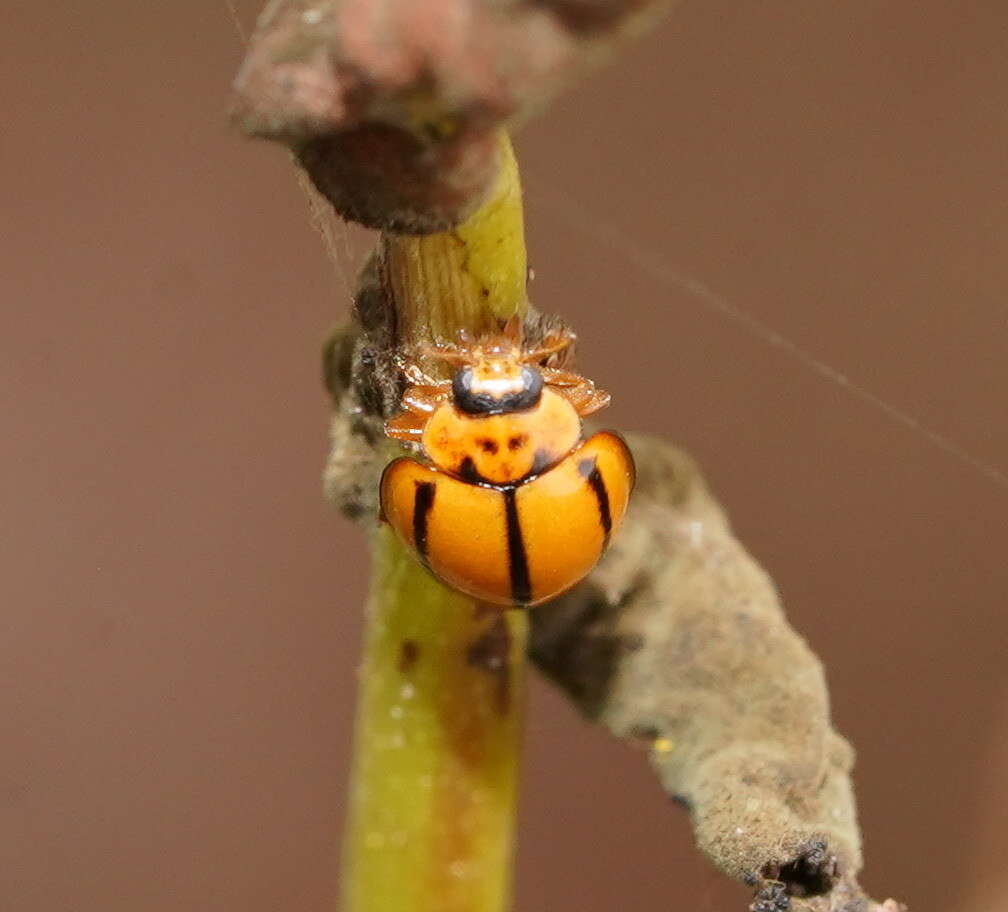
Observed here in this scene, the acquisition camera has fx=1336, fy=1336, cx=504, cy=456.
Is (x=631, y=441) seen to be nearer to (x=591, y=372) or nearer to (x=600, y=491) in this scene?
(x=600, y=491)

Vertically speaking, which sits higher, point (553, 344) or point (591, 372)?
point (591, 372)

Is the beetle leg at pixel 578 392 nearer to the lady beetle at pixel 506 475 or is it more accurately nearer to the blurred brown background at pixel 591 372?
the lady beetle at pixel 506 475

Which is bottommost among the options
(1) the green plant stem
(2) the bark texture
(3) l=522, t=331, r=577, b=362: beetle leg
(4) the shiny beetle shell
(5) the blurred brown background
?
(1) the green plant stem

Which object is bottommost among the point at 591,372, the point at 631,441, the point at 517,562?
the point at 517,562

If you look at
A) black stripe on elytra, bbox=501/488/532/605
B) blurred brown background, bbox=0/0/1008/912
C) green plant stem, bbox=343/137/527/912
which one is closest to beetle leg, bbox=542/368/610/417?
black stripe on elytra, bbox=501/488/532/605

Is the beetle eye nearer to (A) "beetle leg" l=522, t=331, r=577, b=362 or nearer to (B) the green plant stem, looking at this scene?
(A) "beetle leg" l=522, t=331, r=577, b=362

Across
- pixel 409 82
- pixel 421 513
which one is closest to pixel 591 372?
pixel 421 513
